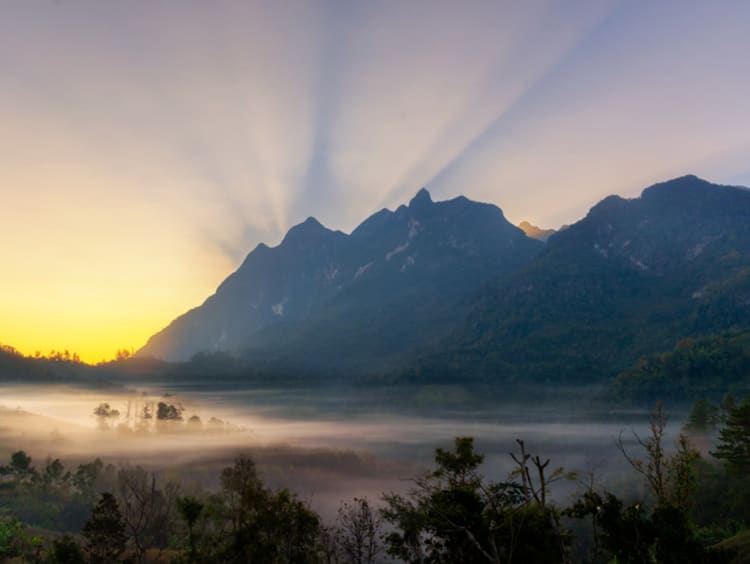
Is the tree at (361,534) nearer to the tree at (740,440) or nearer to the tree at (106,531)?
the tree at (106,531)

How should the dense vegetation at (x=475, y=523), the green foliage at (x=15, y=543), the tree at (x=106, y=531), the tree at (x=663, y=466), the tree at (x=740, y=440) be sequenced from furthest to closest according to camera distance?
the tree at (x=740, y=440) → the green foliage at (x=15, y=543) → the tree at (x=106, y=531) → the tree at (x=663, y=466) → the dense vegetation at (x=475, y=523)

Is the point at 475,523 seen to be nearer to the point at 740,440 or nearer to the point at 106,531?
the point at 106,531

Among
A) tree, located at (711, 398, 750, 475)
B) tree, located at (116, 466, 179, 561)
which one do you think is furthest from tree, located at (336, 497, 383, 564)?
tree, located at (711, 398, 750, 475)

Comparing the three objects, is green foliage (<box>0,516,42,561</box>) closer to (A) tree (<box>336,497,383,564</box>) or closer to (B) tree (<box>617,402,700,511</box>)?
(A) tree (<box>336,497,383,564</box>)

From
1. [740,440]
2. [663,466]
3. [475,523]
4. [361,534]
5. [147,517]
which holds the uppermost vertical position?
[663,466]

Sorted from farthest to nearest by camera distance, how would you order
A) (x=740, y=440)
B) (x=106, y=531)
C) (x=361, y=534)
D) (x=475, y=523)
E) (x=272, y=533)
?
(x=740, y=440), (x=361, y=534), (x=106, y=531), (x=272, y=533), (x=475, y=523)

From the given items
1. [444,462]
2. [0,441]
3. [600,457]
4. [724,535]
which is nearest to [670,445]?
[600,457]

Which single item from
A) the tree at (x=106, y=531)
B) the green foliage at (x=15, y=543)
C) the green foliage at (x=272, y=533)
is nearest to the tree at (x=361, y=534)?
the green foliage at (x=272, y=533)

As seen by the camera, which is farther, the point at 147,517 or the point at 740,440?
the point at 740,440

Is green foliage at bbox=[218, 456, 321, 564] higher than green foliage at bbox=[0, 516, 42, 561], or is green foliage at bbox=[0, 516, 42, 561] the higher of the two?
green foliage at bbox=[218, 456, 321, 564]

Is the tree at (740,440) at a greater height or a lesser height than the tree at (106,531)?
greater

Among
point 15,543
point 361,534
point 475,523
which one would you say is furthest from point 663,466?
point 15,543

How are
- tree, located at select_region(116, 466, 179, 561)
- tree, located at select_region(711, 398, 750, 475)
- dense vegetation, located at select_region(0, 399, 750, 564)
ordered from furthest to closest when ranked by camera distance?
tree, located at select_region(711, 398, 750, 475), tree, located at select_region(116, 466, 179, 561), dense vegetation, located at select_region(0, 399, 750, 564)

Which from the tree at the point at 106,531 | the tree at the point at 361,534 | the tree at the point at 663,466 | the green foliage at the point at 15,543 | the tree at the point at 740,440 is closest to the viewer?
→ the tree at the point at 663,466
